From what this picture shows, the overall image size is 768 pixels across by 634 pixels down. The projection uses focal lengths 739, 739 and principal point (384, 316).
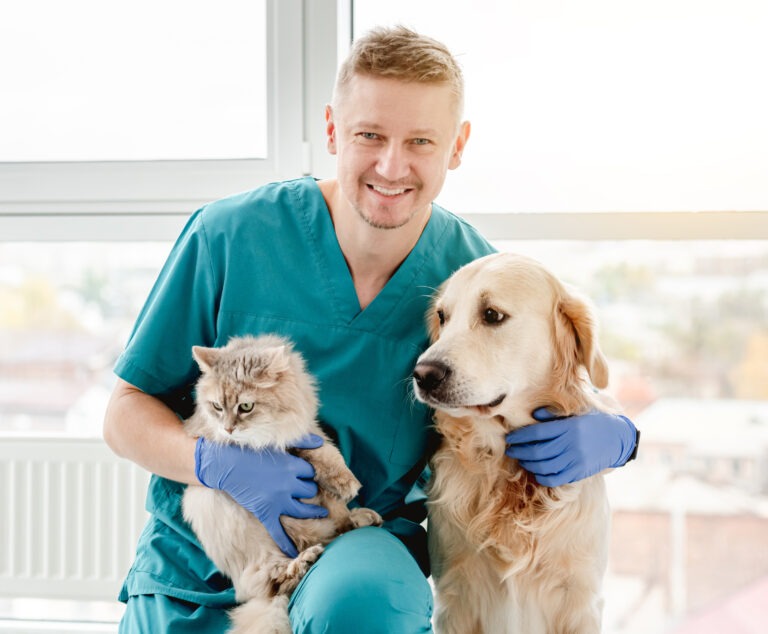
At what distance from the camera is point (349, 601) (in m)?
1.14

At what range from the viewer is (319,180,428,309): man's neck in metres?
1.52

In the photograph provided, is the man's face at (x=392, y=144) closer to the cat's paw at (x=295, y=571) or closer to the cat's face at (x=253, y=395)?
the cat's face at (x=253, y=395)

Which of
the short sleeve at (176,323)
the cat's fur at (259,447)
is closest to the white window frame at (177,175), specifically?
the short sleeve at (176,323)

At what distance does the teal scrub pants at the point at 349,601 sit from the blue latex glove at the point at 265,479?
96 millimetres

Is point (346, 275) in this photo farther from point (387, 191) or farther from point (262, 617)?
point (262, 617)

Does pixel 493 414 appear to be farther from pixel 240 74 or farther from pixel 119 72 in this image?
pixel 119 72

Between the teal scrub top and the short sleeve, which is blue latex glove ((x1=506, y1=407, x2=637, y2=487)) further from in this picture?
the short sleeve

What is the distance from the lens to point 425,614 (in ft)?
4.00

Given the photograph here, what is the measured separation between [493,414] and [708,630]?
1.39 m

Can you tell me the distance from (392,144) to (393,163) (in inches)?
1.5

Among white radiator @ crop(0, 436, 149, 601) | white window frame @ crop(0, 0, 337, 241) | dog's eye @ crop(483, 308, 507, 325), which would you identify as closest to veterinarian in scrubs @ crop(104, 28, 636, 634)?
dog's eye @ crop(483, 308, 507, 325)

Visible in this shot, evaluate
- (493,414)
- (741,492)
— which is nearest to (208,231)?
(493,414)

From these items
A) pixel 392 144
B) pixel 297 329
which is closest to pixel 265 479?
pixel 297 329

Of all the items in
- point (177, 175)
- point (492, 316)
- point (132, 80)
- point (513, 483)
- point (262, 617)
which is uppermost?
point (132, 80)
